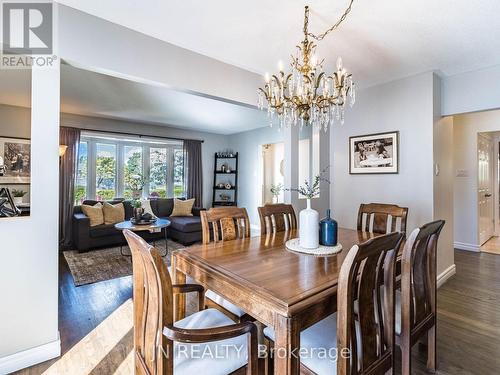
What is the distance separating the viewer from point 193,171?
251 inches

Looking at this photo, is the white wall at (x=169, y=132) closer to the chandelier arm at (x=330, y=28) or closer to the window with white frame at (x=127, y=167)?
the window with white frame at (x=127, y=167)

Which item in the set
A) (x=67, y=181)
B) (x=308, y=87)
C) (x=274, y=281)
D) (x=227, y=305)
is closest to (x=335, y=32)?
(x=308, y=87)

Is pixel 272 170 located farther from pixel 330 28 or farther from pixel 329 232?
pixel 329 232

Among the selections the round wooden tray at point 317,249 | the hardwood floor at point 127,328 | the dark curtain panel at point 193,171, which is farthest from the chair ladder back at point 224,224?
the dark curtain panel at point 193,171

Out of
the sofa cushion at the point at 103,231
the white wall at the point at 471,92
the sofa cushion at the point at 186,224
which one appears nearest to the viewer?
the white wall at the point at 471,92

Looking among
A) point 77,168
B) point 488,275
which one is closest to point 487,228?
point 488,275

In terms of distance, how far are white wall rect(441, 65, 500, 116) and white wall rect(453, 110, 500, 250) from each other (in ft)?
6.22

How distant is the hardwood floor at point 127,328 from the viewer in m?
1.72

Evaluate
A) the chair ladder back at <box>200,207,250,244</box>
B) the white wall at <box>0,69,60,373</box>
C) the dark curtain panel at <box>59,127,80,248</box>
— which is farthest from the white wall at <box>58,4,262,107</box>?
the dark curtain panel at <box>59,127,80,248</box>

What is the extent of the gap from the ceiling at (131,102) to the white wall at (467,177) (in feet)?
11.6

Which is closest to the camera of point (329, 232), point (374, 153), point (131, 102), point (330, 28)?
point (329, 232)

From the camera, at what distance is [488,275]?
130 inches

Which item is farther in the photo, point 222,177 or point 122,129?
point 222,177

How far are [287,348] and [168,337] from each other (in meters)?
0.44
